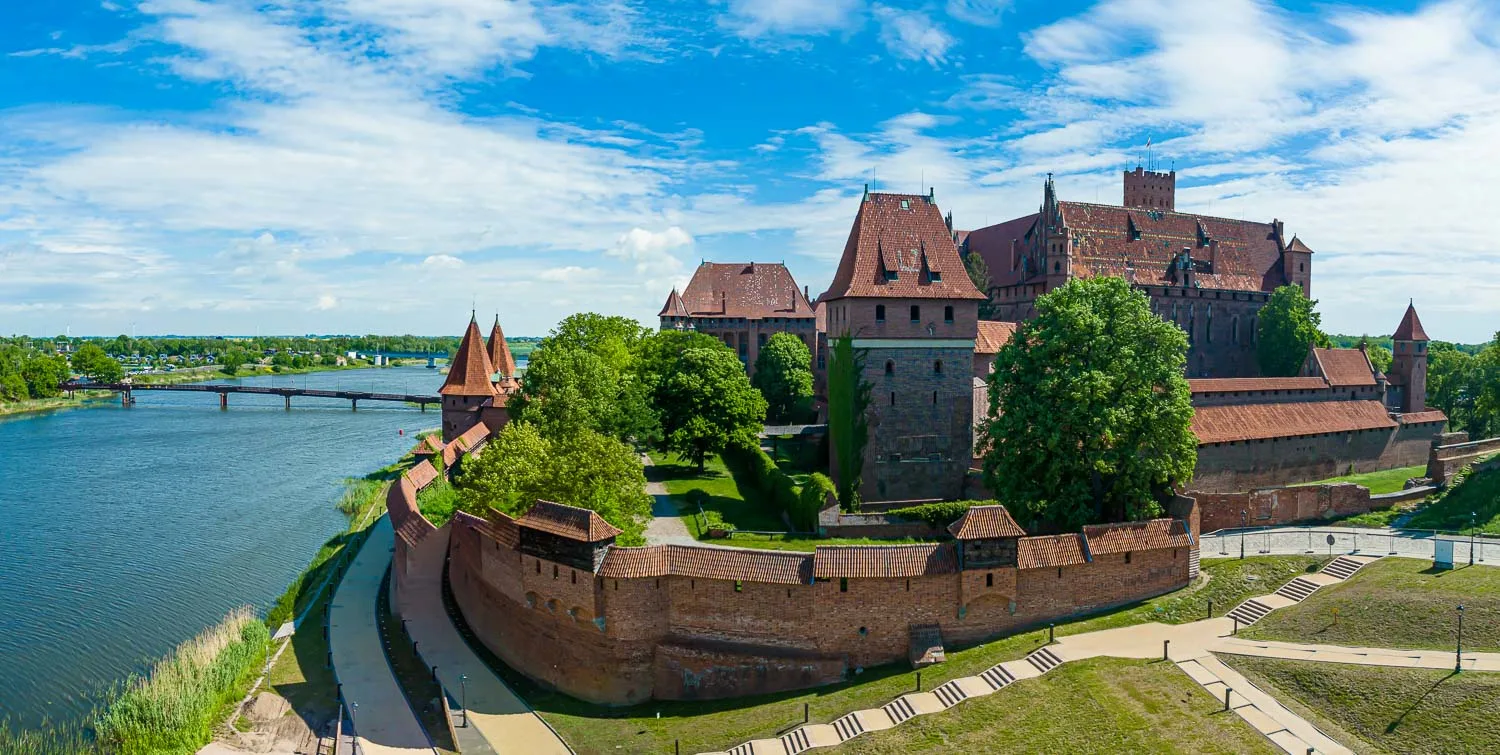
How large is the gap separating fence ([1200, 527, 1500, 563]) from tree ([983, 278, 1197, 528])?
2.56 metres

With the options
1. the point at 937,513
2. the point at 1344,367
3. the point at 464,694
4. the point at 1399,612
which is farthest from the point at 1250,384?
the point at 464,694

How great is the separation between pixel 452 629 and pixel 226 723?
6913 millimetres

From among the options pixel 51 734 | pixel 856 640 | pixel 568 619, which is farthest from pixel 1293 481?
pixel 51 734

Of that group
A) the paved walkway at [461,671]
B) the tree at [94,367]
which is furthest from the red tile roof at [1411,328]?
the tree at [94,367]

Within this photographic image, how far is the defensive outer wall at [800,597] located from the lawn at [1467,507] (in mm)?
9865

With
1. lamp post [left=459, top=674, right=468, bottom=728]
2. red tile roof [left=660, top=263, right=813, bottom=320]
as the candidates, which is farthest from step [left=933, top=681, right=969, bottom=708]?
red tile roof [left=660, top=263, right=813, bottom=320]

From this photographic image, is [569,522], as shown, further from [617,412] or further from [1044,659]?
[617,412]

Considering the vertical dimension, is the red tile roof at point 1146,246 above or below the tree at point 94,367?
above

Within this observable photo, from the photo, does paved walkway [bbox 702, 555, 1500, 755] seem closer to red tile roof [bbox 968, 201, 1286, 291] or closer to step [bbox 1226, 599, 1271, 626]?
step [bbox 1226, 599, 1271, 626]

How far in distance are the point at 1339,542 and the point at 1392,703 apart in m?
9.76

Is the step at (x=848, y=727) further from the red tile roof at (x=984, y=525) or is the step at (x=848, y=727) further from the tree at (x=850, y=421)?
the tree at (x=850, y=421)

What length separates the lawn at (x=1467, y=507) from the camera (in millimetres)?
28109

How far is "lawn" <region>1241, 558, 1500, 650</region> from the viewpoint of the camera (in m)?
20.8

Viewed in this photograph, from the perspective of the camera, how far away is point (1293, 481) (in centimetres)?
3994
